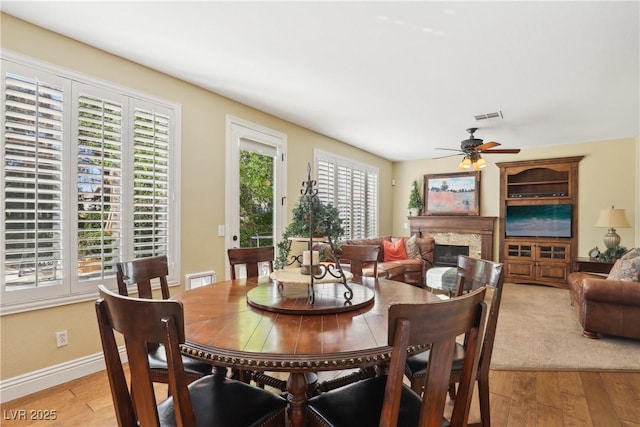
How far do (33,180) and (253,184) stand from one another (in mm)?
2149

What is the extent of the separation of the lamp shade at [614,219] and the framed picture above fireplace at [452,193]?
205 centimetres

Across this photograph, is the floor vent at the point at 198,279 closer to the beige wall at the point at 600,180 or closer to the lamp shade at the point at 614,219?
the beige wall at the point at 600,180

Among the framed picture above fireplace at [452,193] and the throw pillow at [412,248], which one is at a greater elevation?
the framed picture above fireplace at [452,193]

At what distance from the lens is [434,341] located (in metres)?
0.97

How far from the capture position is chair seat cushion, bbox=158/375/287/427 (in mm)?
1249

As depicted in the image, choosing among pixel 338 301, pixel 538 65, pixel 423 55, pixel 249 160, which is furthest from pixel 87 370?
pixel 538 65

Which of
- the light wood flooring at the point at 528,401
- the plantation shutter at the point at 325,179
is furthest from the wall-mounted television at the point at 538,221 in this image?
the light wood flooring at the point at 528,401

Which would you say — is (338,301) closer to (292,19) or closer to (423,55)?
(292,19)

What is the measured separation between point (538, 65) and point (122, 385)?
371 centimetres

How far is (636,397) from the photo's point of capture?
2.36 meters

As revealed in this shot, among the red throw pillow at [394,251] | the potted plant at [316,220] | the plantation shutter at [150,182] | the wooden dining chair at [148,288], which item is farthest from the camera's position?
the red throw pillow at [394,251]

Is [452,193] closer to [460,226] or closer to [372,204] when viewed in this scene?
[460,226]

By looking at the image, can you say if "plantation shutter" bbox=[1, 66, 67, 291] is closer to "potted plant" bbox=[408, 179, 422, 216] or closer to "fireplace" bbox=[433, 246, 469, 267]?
"potted plant" bbox=[408, 179, 422, 216]

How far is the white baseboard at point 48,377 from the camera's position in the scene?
2.25 metres
